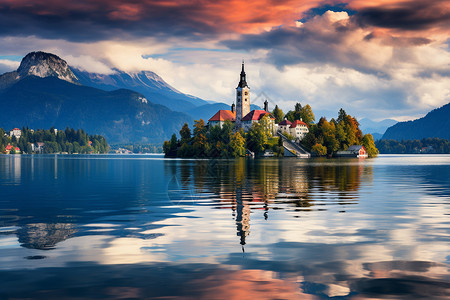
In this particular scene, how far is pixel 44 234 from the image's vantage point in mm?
19016

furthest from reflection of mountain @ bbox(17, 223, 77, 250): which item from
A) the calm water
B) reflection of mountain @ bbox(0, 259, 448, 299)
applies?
reflection of mountain @ bbox(0, 259, 448, 299)

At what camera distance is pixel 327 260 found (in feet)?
46.5

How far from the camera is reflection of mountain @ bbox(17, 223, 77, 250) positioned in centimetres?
1678

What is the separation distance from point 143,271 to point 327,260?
5.68 meters

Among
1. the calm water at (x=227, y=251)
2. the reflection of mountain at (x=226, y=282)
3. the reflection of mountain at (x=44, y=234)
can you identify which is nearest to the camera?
the reflection of mountain at (x=226, y=282)

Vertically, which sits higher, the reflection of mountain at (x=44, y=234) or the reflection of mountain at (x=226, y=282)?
the reflection of mountain at (x=44, y=234)

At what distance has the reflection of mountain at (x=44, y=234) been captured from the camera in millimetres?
16781

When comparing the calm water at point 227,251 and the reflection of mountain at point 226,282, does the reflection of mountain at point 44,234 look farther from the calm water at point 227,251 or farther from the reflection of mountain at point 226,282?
the reflection of mountain at point 226,282

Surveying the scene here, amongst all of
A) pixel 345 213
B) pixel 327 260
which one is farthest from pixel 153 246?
pixel 345 213

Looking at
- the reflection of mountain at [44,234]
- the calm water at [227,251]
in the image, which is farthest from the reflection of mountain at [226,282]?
the reflection of mountain at [44,234]

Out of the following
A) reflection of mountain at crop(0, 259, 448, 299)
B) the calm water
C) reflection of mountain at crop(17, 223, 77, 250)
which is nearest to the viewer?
reflection of mountain at crop(0, 259, 448, 299)

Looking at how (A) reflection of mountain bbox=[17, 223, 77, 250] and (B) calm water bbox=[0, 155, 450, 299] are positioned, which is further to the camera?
(A) reflection of mountain bbox=[17, 223, 77, 250]

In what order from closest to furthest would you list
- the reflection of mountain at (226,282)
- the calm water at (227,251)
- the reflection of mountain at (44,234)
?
the reflection of mountain at (226,282), the calm water at (227,251), the reflection of mountain at (44,234)

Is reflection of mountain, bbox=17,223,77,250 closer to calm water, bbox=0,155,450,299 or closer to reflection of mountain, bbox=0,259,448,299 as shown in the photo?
calm water, bbox=0,155,450,299
